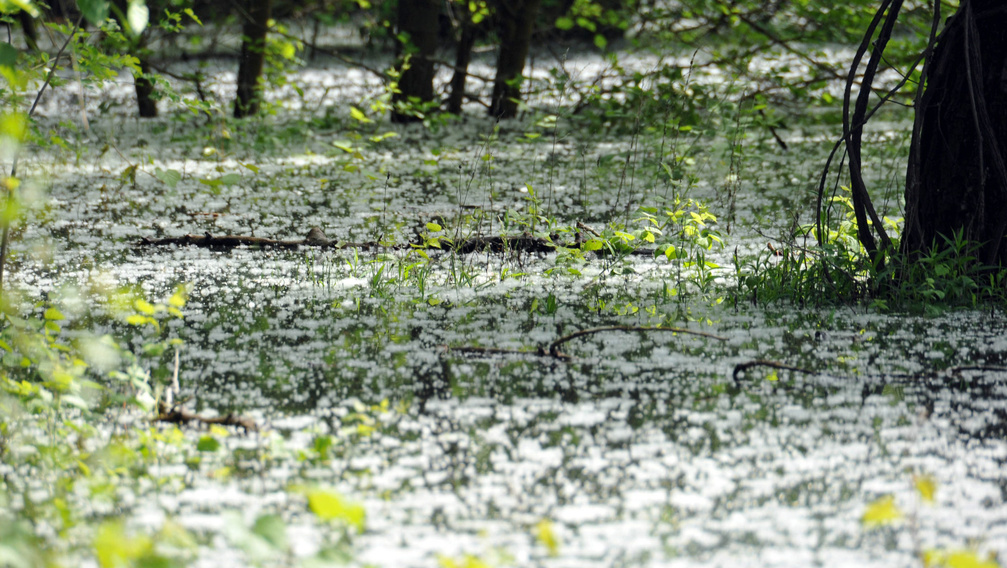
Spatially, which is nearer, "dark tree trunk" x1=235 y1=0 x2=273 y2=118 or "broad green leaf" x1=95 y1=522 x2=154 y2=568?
"broad green leaf" x1=95 y1=522 x2=154 y2=568

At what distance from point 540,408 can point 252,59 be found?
5.65 meters

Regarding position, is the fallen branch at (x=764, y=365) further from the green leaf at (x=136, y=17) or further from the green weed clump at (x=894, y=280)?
the green leaf at (x=136, y=17)

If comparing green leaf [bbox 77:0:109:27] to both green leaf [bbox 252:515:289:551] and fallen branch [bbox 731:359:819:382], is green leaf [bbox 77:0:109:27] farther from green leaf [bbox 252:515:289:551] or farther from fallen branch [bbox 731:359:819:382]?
fallen branch [bbox 731:359:819:382]

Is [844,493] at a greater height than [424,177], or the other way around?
[424,177]

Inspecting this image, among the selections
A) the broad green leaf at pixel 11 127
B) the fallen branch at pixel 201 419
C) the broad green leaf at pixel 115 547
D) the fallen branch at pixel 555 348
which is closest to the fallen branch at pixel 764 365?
the fallen branch at pixel 555 348

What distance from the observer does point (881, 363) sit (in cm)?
243

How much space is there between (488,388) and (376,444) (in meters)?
0.42

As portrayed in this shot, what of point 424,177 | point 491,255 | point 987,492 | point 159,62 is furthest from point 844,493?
point 159,62

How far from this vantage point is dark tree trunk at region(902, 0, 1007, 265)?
9.58ft

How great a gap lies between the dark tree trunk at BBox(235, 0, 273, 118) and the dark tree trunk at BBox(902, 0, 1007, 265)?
4978mm

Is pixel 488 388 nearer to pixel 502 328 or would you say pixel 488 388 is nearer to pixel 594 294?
pixel 502 328

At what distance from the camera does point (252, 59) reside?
6992 millimetres

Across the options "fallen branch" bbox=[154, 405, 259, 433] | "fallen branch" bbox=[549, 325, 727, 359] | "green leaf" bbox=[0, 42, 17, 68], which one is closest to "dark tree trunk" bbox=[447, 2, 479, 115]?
"fallen branch" bbox=[549, 325, 727, 359]

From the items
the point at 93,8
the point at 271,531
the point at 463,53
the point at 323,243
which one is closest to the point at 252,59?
the point at 463,53
